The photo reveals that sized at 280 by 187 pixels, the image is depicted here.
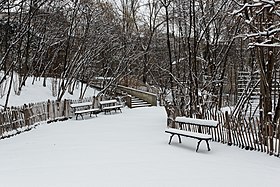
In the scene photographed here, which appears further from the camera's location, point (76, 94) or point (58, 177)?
point (76, 94)

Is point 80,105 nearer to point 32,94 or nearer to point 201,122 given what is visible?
point 32,94

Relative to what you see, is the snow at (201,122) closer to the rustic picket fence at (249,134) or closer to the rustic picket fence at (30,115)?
the rustic picket fence at (249,134)

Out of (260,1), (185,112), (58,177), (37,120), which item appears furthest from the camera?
(37,120)

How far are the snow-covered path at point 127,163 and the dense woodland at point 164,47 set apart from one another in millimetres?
2203

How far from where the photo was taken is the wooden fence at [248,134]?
7.87m

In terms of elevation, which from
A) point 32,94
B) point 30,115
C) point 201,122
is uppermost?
point 32,94

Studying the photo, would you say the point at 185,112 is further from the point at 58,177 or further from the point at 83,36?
the point at 83,36

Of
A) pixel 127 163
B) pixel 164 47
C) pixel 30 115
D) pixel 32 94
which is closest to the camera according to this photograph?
pixel 127 163

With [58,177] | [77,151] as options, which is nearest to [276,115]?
[77,151]

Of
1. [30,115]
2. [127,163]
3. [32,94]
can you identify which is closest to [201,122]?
[127,163]

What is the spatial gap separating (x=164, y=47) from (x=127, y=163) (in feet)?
88.4

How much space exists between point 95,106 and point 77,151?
475 inches

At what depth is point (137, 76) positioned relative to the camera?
36.4 m

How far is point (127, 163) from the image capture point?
7453 millimetres
